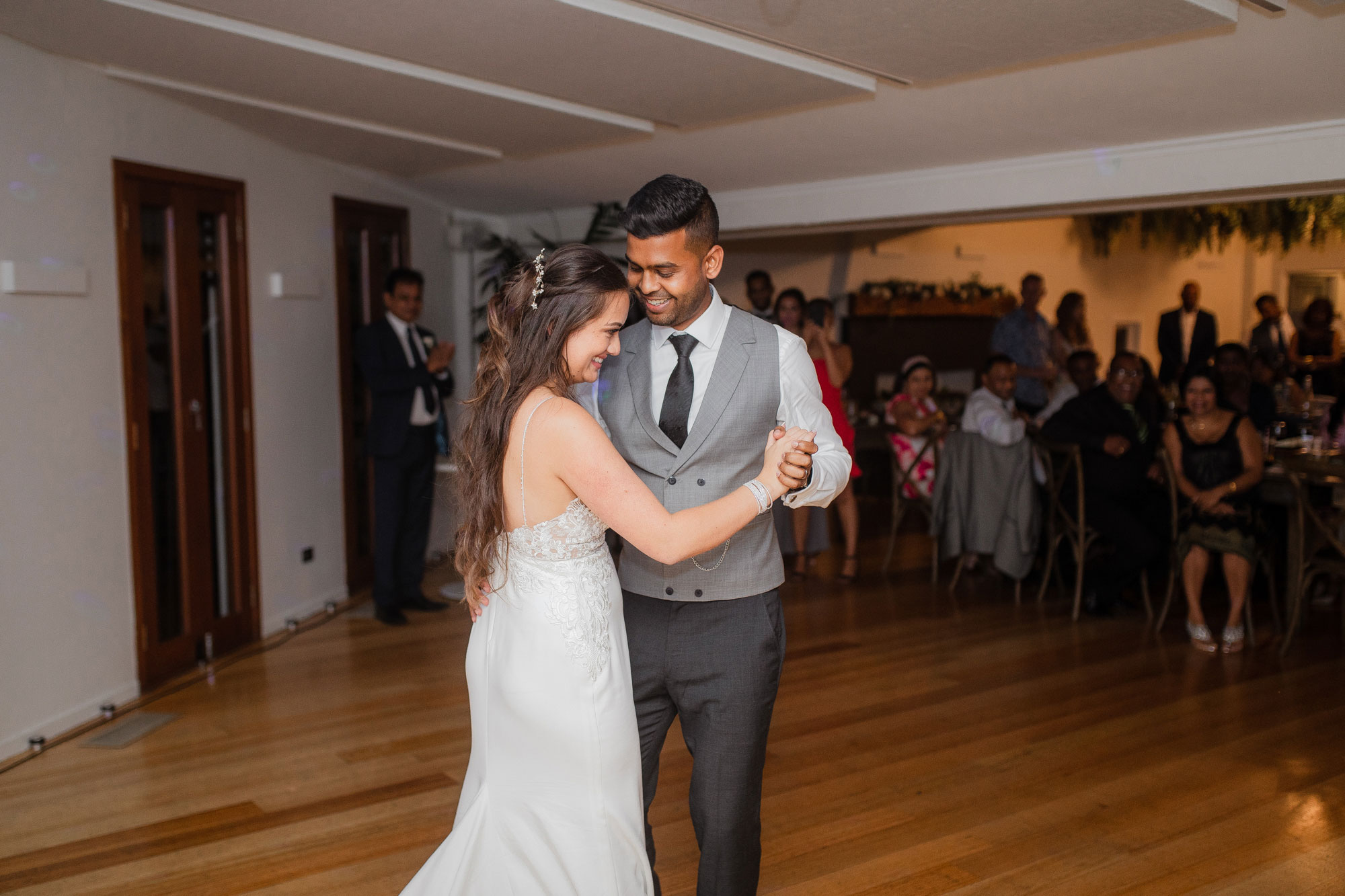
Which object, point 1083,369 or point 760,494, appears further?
point 1083,369

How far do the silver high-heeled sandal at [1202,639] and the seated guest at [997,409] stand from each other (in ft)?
4.23

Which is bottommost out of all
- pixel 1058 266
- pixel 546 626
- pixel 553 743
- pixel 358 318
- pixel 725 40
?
pixel 553 743

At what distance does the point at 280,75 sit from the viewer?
12.7 feet

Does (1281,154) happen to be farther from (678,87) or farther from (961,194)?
(678,87)

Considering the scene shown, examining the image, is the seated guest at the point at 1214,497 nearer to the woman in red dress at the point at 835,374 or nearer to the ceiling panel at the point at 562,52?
the woman in red dress at the point at 835,374

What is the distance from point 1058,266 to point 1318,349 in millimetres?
3398

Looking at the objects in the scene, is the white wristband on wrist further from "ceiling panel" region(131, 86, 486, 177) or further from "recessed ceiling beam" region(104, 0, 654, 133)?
"ceiling panel" region(131, 86, 486, 177)

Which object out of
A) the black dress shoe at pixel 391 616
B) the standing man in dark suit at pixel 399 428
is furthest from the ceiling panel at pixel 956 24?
the black dress shoe at pixel 391 616

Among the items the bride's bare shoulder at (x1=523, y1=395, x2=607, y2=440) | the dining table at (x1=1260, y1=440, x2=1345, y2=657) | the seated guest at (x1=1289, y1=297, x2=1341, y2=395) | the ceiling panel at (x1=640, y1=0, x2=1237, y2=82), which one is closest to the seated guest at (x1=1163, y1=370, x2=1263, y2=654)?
the dining table at (x1=1260, y1=440, x2=1345, y2=657)

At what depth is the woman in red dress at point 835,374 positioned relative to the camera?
5.95m

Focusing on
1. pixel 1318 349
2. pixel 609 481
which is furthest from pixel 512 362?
pixel 1318 349

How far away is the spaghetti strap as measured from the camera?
1.96 meters

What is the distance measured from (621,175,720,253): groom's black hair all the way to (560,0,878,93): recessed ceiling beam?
50.3 inches

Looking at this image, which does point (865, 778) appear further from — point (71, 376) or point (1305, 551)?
point (71, 376)
